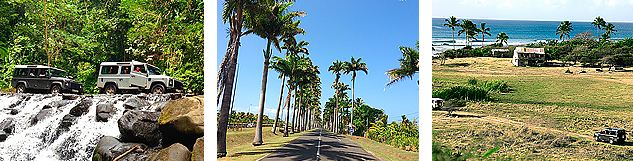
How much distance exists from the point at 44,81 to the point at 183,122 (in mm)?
3049

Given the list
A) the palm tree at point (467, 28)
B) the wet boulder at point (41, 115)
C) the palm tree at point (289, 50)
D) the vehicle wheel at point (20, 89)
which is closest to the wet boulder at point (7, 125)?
the wet boulder at point (41, 115)

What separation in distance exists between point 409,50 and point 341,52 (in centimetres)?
113

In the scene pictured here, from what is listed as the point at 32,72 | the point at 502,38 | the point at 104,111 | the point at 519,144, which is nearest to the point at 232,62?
the point at 104,111

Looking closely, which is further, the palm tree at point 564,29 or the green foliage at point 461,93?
the green foliage at point 461,93

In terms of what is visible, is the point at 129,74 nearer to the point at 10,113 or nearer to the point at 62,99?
the point at 62,99

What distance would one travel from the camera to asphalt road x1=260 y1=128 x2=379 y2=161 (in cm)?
434

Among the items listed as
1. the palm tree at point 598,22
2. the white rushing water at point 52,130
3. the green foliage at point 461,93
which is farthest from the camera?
the green foliage at point 461,93

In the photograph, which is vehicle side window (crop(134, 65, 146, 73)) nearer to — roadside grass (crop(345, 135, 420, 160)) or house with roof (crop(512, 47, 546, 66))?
roadside grass (crop(345, 135, 420, 160))

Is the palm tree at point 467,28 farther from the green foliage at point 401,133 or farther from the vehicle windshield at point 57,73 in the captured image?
the vehicle windshield at point 57,73

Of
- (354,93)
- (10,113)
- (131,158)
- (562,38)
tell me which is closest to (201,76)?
(131,158)

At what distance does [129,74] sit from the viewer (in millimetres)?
4699

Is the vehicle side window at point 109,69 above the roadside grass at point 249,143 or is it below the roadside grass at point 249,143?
above

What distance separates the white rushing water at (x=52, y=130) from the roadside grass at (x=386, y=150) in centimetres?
344

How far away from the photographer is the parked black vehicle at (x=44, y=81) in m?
4.81
